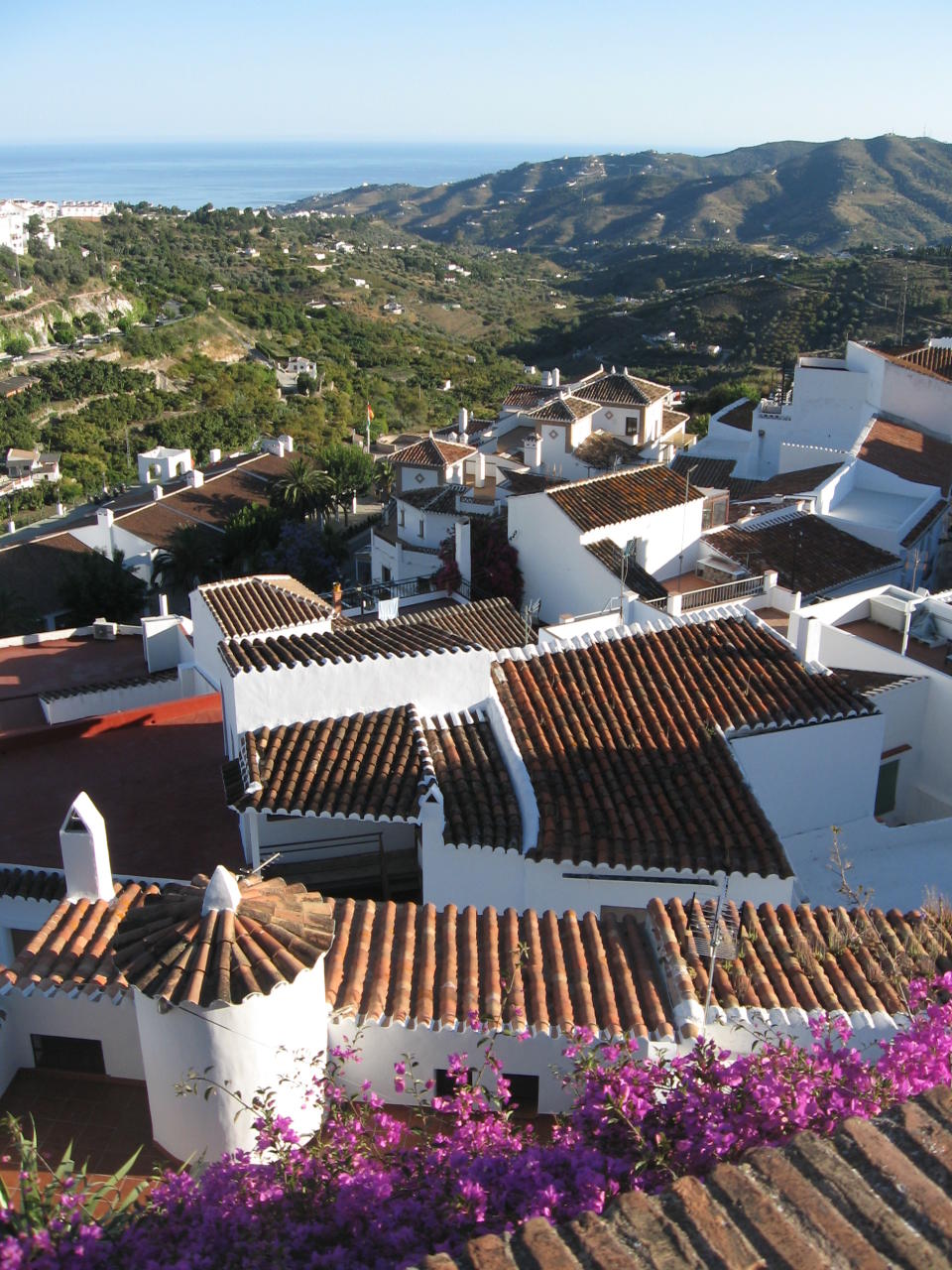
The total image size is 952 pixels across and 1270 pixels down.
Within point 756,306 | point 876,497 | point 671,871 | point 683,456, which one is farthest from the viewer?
point 756,306

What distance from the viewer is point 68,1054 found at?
7.31 m

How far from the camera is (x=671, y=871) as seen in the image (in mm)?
9531

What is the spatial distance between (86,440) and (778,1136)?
213 feet

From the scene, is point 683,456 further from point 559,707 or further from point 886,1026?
point 886,1026

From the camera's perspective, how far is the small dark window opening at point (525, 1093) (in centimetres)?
710

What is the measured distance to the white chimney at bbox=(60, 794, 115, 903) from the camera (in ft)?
25.5

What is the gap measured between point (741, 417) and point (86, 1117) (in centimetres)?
3144

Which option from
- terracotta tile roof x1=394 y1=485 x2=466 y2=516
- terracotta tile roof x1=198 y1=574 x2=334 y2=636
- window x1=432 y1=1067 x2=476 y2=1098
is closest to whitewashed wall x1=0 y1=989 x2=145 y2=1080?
window x1=432 y1=1067 x2=476 y2=1098

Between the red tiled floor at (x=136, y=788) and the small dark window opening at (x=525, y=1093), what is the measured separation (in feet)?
14.4

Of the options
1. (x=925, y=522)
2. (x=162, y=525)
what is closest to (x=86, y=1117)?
(x=925, y=522)

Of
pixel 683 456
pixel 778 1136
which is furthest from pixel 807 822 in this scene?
pixel 683 456

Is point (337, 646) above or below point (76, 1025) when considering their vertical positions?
above

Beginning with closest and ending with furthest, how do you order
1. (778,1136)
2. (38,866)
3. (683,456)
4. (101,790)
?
(778,1136)
(38,866)
(101,790)
(683,456)

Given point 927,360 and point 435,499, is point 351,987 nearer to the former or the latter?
point 435,499
